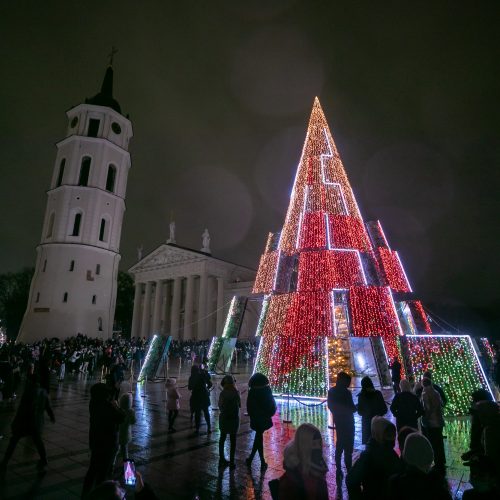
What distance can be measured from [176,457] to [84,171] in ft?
118

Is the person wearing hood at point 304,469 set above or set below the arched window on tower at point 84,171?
below

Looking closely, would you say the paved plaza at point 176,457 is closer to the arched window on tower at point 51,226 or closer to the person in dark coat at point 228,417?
the person in dark coat at point 228,417

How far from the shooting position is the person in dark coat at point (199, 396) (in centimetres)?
779

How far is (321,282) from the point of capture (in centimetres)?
1118

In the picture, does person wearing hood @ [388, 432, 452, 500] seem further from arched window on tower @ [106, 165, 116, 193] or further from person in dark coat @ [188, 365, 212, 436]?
arched window on tower @ [106, 165, 116, 193]

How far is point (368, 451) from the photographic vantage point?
120 inches

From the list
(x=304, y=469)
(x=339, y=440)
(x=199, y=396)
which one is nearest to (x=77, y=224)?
(x=199, y=396)

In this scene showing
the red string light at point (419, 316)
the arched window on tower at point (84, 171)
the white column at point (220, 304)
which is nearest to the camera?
the red string light at point (419, 316)

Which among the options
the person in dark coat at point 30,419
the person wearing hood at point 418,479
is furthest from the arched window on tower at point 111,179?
the person wearing hood at point 418,479

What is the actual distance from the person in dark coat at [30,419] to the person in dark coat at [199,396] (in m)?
3.07

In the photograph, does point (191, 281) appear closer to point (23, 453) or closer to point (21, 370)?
point (21, 370)

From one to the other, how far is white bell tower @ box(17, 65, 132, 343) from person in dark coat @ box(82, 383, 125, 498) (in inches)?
1164

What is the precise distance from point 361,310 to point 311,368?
2272 mm

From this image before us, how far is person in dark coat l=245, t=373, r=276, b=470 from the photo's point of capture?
210 inches
